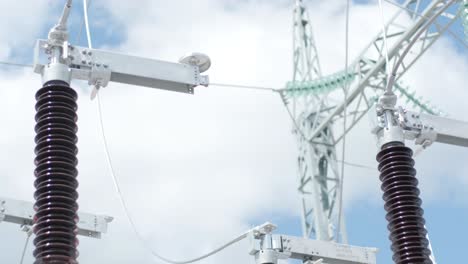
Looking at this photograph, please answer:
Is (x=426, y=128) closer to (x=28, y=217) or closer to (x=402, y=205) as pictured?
(x=402, y=205)

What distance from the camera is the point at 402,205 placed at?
29.2ft

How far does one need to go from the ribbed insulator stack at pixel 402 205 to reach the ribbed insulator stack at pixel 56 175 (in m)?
3.07

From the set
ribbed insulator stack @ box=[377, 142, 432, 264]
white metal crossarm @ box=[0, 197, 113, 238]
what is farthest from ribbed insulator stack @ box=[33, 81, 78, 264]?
white metal crossarm @ box=[0, 197, 113, 238]

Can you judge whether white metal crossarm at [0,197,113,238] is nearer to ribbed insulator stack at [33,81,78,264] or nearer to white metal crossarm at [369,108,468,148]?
white metal crossarm at [369,108,468,148]

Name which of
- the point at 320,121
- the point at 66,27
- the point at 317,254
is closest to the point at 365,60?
the point at 320,121

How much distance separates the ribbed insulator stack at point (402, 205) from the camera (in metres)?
8.71

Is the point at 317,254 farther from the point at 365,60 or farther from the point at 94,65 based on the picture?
the point at 365,60

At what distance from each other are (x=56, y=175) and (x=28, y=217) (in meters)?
4.25

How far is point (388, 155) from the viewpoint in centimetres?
927

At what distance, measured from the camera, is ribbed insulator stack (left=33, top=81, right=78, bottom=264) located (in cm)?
696

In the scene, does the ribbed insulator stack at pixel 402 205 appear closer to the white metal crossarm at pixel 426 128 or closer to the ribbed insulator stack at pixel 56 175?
the white metal crossarm at pixel 426 128

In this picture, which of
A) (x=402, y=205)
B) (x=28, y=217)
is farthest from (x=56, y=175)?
(x=28, y=217)

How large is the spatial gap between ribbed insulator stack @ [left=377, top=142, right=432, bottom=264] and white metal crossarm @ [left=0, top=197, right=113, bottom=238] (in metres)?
3.53

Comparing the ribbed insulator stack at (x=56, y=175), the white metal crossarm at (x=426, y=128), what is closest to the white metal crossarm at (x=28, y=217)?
the white metal crossarm at (x=426, y=128)
